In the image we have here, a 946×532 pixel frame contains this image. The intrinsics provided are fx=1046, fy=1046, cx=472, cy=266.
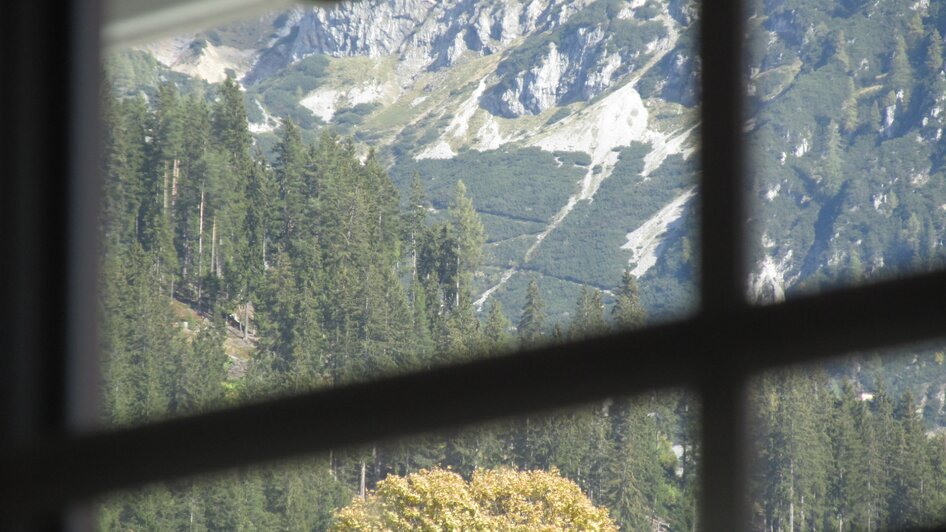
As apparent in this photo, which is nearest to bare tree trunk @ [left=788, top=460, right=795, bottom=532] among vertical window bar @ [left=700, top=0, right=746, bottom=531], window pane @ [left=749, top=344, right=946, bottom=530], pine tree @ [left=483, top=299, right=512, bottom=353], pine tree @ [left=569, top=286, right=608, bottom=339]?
window pane @ [left=749, top=344, right=946, bottom=530]

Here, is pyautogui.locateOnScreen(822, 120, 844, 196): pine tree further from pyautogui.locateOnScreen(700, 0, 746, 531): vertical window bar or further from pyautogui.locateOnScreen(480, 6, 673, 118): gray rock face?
pyautogui.locateOnScreen(700, 0, 746, 531): vertical window bar

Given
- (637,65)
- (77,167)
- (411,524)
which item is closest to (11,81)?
(77,167)

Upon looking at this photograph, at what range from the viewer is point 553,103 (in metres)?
14.9

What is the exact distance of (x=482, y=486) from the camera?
371 inches

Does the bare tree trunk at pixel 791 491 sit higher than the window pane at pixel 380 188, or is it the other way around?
the window pane at pixel 380 188

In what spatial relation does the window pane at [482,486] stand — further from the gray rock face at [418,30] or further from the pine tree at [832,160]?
the gray rock face at [418,30]

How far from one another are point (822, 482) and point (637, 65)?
6.55m

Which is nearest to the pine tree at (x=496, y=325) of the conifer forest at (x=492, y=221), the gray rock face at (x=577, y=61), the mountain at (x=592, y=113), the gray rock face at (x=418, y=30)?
the conifer forest at (x=492, y=221)

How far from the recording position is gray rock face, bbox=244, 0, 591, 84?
15484mm

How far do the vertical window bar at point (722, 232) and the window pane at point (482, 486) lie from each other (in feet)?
28.1

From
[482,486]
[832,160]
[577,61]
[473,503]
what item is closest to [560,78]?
[577,61]

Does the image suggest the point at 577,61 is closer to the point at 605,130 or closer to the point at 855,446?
the point at 605,130

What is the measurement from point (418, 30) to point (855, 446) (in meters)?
9.62

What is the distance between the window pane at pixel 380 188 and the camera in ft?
36.5
